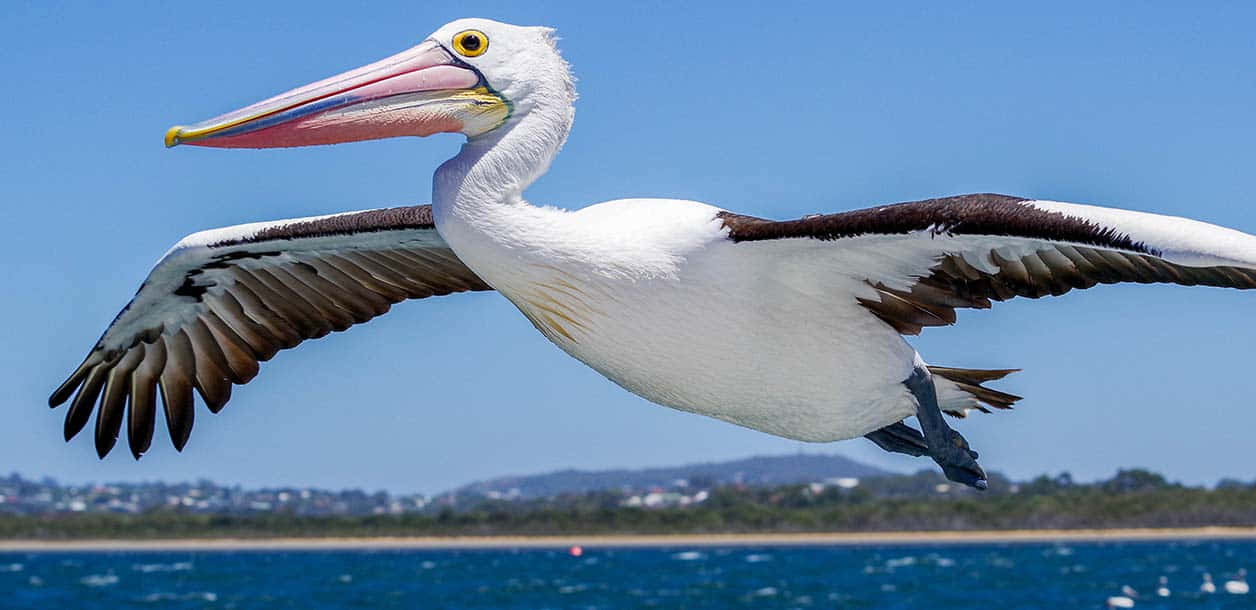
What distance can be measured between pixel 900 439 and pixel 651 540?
110148mm

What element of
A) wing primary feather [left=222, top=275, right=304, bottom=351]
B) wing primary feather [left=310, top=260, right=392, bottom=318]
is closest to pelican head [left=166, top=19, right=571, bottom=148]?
wing primary feather [left=310, top=260, right=392, bottom=318]

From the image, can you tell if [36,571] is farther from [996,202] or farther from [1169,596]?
[996,202]

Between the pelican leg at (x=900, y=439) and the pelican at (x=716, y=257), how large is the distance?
0.34 m

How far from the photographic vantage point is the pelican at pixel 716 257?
18.8ft

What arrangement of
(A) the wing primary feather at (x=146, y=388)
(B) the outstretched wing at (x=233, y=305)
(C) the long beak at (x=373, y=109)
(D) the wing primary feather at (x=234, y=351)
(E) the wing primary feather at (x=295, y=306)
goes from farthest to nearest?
(A) the wing primary feather at (x=146, y=388) < (D) the wing primary feather at (x=234, y=351) < (E) the wing primary feather at (x=295, y=306) < (B) the outstretched wing at (x=233, y=305) < (C) the long beak at (x=373, y=109)

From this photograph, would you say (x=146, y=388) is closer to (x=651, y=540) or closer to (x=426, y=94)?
(x=426, y=94)

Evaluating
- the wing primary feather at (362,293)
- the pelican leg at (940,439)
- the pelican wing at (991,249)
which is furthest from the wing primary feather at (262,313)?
the pelican leg at (940,439)

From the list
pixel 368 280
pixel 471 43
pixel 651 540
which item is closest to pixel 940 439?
pixel 471 43

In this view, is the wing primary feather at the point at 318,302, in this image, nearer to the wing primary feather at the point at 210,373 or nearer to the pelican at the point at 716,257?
the wing primary feather at the point at 210,373

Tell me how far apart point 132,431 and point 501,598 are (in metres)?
55.4

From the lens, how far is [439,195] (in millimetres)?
5801

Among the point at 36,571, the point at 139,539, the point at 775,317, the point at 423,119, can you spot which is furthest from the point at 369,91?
the point at 139,539

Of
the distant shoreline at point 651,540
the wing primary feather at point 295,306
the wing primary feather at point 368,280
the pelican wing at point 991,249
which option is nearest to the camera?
the pelican wing at point 991,249

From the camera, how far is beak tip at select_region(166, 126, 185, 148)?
5578mm
